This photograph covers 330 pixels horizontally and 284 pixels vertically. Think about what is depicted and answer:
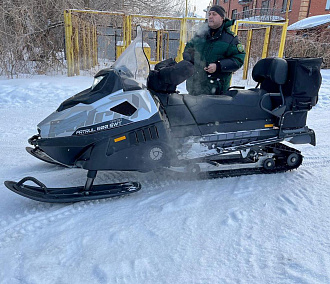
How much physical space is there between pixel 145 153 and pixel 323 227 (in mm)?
1411

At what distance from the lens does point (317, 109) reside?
20.1 ft

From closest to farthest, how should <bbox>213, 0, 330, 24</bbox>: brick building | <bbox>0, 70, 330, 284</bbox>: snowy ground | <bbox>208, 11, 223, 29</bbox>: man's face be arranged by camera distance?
<bbox>0, 70, 330, 284</bbox>: snowy ground < <bbox>208, 11, 223, 29</bbox>: man's face < <bbox>213, 0, 330, 24</bbox>: brick building

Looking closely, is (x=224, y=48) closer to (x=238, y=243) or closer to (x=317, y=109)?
(x=238, y=243)

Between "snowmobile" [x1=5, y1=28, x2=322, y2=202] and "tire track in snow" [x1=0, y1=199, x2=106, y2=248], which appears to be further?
"snowmobile" [x1=5, y1=28, x2=322, y2=202]

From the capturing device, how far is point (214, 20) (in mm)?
3199

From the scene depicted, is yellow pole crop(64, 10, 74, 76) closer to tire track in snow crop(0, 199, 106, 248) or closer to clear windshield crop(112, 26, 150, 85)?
clear windshield crop(112, 26, 150, 85)

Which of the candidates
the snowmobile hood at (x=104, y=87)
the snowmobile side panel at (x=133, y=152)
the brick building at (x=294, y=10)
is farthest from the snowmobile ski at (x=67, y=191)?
the brick building at (x=294, y=10)

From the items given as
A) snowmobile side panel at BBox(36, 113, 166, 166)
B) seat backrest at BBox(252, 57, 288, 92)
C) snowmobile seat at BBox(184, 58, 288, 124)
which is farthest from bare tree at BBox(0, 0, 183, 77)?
seat backrest at BBox(252, 57, 288, 92)

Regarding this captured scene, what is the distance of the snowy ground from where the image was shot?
169 centimetres

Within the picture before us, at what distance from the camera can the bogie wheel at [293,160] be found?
10.2 ft

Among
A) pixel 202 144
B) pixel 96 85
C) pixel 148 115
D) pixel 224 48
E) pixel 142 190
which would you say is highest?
pixel 224 48

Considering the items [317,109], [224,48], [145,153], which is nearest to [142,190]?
[145,153]

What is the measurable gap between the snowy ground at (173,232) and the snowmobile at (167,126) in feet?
0.51

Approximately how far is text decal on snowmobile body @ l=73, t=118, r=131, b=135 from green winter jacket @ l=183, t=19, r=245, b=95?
1345 millimetres
